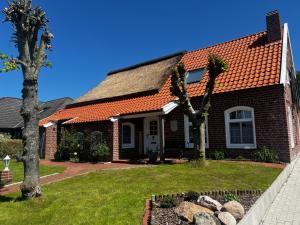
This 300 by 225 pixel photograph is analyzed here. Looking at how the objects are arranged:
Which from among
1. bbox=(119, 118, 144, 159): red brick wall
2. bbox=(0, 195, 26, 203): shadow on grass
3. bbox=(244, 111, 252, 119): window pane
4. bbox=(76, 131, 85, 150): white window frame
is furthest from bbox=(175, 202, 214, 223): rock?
bbox=(119, 118, 144, 159): red brick wall

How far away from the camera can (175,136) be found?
1730 centimetres

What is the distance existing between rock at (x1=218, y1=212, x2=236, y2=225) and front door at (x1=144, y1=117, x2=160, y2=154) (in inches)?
497

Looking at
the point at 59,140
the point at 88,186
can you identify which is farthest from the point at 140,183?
the point at 59,140

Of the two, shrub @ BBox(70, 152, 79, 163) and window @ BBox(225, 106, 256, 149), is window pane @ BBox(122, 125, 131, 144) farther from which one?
window @ BBox(225, 106, 256, 149)

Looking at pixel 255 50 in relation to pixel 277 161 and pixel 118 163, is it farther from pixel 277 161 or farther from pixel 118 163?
pixel 118 163

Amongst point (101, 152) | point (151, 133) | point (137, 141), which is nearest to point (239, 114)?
point (151, 133)

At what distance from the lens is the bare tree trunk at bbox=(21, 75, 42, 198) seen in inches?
333

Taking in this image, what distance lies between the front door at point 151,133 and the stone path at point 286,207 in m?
9.69

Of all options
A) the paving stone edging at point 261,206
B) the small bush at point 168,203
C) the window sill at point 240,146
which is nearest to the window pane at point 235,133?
the window sill at point 240,146

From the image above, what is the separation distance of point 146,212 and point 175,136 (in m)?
10.6

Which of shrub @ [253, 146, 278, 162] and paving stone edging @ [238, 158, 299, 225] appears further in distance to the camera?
shrub @ [253, 146, 278, 162]

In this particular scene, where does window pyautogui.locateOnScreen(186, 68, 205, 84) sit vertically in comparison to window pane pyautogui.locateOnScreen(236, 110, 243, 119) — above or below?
above

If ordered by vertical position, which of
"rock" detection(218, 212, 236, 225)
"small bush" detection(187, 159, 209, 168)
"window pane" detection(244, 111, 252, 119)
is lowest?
"rock" detection(218, 212, 236, 225)

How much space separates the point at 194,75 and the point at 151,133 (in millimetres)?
4721
